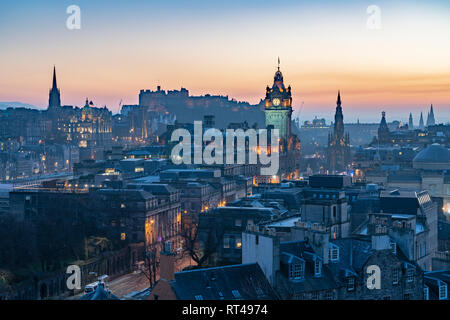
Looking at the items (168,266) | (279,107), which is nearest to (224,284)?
(168,266)

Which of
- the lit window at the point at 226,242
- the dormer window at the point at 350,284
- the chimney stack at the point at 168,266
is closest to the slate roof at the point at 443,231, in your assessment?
the lit window at the point at 226,242

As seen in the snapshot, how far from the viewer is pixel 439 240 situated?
61.1 m

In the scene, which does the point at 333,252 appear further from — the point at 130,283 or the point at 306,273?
the point at 130,283

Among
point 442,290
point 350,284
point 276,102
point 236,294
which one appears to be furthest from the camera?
point 276,102

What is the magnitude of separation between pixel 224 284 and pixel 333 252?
22.9 ft

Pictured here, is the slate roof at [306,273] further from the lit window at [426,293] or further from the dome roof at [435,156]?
the dome roof at [435,156]

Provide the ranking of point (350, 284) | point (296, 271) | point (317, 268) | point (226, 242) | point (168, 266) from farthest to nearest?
point (226, 242) → point (350, 284) → point (317, 268) → point (296, 271) → point (168, 266)

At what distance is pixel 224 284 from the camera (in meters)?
29.2

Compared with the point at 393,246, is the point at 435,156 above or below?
Result: above

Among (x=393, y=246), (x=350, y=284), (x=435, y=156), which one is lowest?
(x=350, y=284)

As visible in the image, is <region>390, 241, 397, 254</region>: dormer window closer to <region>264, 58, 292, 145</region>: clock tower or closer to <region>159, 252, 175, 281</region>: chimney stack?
<region>159, 252, 175, 281</region>: chimney stack

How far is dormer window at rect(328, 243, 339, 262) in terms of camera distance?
33.3 metres

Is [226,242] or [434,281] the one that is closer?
[434,281]

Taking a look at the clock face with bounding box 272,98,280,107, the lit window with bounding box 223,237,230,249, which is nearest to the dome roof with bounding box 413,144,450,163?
the clock face with bounding box 272,98,280,107
